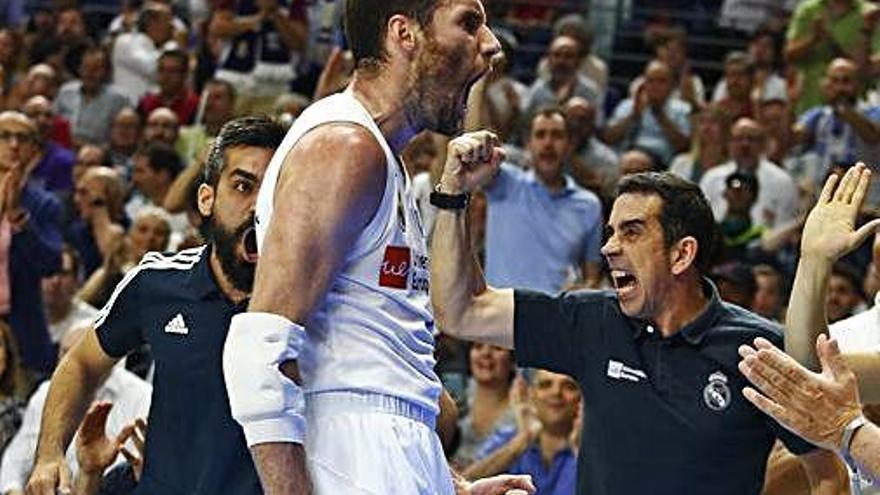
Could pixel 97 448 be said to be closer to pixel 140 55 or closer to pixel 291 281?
pixel 291 281

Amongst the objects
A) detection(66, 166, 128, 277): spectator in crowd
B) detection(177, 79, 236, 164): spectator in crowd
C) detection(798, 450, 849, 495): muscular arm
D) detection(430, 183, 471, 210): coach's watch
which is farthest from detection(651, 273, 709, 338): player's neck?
detection(177, 79, 236, 164): spectator in crowd

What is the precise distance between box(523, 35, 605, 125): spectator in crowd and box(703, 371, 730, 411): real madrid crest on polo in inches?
297

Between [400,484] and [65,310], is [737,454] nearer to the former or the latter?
[400,484]

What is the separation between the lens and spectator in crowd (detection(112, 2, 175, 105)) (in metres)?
15.4

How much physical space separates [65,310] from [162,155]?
2.31 meters

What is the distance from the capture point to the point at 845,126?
40.8ft

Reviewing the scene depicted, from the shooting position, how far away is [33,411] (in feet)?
26.9

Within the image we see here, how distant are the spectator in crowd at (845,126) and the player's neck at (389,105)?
806 cm

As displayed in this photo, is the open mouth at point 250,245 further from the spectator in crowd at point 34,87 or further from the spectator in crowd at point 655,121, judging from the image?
the spectator in crowd at point 34,87

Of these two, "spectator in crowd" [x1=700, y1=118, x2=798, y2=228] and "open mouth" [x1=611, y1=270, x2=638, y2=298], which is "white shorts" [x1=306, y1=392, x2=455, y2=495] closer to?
"open mouth" [x1=611, y1=270, x2=638, y2=298]

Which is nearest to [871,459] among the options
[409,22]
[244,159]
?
[409,22]

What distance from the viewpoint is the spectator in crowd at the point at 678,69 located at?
1394 centimetres

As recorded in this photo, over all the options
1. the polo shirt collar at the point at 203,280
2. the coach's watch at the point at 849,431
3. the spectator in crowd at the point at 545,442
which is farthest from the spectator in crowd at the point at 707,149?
the coach's watch at the point at 849,431

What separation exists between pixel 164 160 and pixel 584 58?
122 inches
